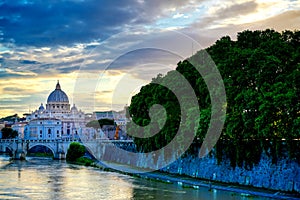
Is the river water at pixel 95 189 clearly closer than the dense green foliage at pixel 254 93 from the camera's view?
No

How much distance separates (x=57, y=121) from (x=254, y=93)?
127 m

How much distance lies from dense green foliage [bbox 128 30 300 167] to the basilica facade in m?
96.1

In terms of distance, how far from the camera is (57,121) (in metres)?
157

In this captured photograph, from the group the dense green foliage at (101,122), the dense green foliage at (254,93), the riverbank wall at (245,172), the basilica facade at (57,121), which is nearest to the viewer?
the dense green foliage at (254,93)

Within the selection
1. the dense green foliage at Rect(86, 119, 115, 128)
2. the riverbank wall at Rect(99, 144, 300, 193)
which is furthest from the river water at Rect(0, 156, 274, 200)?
the dense green foliage at Rect(86, 119, 115, 128)

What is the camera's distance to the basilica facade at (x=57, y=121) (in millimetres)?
153875

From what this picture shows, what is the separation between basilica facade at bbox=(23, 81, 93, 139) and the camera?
505 ft

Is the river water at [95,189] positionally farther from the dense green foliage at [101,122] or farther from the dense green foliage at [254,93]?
the dense green foliage at [101,122]

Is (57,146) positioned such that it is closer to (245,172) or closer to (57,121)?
(245,172)

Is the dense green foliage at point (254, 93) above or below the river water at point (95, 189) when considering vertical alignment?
above

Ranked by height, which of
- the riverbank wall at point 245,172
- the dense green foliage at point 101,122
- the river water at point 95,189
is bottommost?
the river water at point 95,189

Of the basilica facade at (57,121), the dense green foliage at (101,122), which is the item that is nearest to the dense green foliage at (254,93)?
the dense green foliage at (101,122)

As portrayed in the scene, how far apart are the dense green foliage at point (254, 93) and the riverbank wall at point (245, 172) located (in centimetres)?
64

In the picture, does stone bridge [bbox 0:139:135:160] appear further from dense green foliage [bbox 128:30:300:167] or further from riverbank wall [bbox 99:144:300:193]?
dense green foliage [bbox 128:30:300:167]
